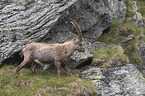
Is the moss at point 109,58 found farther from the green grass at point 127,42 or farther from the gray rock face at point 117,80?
the green grass at point 127,42

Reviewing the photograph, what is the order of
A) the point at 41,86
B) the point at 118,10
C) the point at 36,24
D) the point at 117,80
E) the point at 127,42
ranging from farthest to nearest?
1. the point at 118,10
2. the point at 127,42
3. the point at 36,24
4. the point at 117,80
5. the point at 41,86

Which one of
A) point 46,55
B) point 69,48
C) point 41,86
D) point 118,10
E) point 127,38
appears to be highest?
point 118,10

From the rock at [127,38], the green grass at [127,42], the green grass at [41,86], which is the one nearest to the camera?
the green grass at [41,86]

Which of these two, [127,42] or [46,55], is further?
[127,42]

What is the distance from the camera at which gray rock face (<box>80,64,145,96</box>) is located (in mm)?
7491

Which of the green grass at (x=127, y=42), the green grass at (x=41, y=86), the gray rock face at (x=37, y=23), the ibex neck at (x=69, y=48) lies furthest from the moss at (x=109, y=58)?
the green grass at (x=41, y=86)

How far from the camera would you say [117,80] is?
838 cm

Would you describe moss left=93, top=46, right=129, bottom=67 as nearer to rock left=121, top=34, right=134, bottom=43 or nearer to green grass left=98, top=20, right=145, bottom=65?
green grass left=98, top=20, right=145, bottom=65

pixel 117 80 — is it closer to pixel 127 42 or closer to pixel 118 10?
pixel 127 42

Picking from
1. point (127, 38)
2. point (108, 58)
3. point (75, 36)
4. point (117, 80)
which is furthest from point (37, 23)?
point (127, 38)

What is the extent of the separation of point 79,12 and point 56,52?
4777 mm

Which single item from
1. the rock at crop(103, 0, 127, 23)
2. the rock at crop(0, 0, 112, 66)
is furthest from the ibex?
the rock at crop(103, 0, 127, 23)

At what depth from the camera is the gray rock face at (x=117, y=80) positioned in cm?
749

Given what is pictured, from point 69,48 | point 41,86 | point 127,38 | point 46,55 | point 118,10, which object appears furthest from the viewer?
point 118,10
